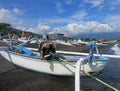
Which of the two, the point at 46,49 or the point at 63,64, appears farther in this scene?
the point at 46,49

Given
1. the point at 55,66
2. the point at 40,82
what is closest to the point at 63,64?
the point at 55,66

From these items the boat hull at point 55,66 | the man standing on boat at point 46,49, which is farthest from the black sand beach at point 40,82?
the man standing on boat at point 46,49

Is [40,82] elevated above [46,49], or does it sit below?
below

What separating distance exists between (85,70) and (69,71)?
846mm

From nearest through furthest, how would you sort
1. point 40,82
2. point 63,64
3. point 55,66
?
point 63,64 → point 40,82 → point 55,66

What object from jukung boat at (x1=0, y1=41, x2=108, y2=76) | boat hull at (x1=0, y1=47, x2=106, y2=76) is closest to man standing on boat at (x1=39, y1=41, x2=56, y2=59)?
A: jukung boat at (x1=0, y1=41, x2=108, y2=76)

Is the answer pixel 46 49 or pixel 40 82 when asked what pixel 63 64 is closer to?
pixel 46 49

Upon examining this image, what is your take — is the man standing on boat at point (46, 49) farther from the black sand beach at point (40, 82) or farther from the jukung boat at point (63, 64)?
the black sand beach at point (40, 82)

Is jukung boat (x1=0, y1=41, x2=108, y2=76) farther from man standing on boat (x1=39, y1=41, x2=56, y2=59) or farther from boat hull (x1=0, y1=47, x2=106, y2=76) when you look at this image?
man standing on boat (x1=39, y1=41, x2=56, y2=59)

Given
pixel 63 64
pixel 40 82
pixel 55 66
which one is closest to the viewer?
pixel 63 64

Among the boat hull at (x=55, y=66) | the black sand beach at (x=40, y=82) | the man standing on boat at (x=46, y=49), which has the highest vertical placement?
the man standing on boat at (x=46, y=49)

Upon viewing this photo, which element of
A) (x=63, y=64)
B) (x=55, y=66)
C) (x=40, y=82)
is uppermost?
(x=63, y=64)

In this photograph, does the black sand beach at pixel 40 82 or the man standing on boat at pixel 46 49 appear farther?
the man standing on boat at pixel 46 49

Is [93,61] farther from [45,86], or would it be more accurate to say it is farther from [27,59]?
[27,59]
